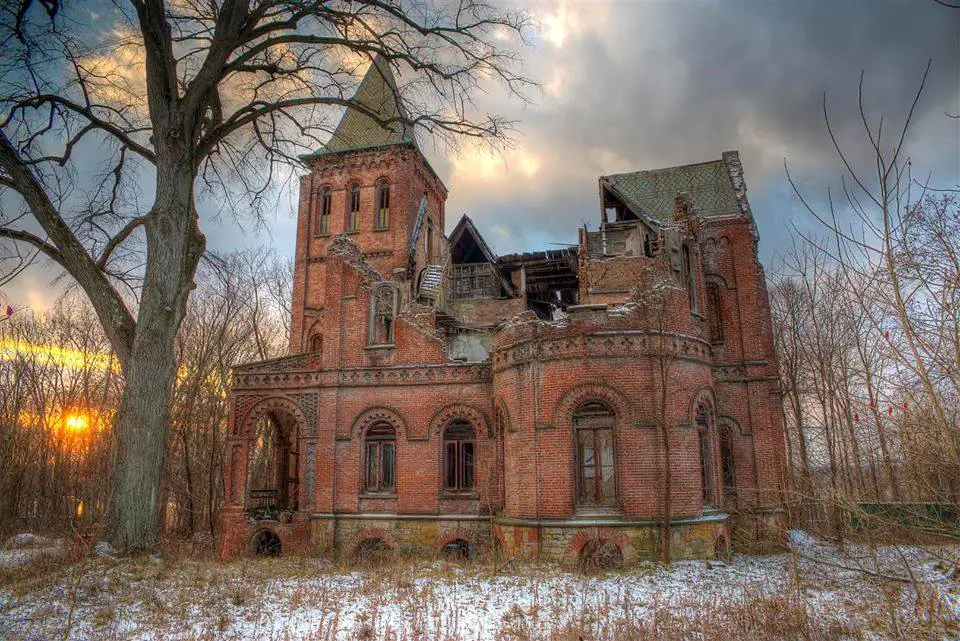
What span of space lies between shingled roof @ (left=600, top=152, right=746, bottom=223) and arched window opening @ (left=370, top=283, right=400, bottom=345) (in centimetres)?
831

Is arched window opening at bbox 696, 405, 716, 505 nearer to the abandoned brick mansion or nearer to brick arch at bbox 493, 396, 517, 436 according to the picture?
the abandoned brick mansion

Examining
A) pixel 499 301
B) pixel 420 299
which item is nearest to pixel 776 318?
pixel 499 301

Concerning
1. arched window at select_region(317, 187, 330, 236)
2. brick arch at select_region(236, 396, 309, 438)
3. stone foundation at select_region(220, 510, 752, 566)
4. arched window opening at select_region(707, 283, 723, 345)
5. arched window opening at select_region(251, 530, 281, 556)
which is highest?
arched window at select_region(317, 187, 330, 236)

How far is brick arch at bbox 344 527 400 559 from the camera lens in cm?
1757

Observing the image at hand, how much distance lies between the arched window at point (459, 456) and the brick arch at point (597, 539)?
448cm

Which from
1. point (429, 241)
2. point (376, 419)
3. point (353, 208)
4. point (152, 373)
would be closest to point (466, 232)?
point (429, 241)

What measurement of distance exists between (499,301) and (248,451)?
1001cm

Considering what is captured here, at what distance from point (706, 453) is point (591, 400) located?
Result: 12.1 ft

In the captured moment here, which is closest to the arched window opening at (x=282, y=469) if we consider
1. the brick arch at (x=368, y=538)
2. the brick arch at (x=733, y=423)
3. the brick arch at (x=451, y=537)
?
the brick arch at (x=368, y=538)

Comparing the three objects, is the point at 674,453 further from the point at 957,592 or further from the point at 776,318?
the point at 776,318

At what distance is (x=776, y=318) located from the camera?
2695 cm

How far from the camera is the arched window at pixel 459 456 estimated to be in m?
17.8

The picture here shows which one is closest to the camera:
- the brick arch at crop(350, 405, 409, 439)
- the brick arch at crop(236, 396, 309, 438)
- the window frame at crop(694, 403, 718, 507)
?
the window frame at crop(694, 403, 718, 507)

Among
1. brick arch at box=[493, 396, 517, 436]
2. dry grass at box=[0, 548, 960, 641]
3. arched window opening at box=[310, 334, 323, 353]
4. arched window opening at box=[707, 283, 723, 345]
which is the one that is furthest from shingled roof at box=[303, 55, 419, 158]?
dry grass at box=[0, 548, 960, 641]
